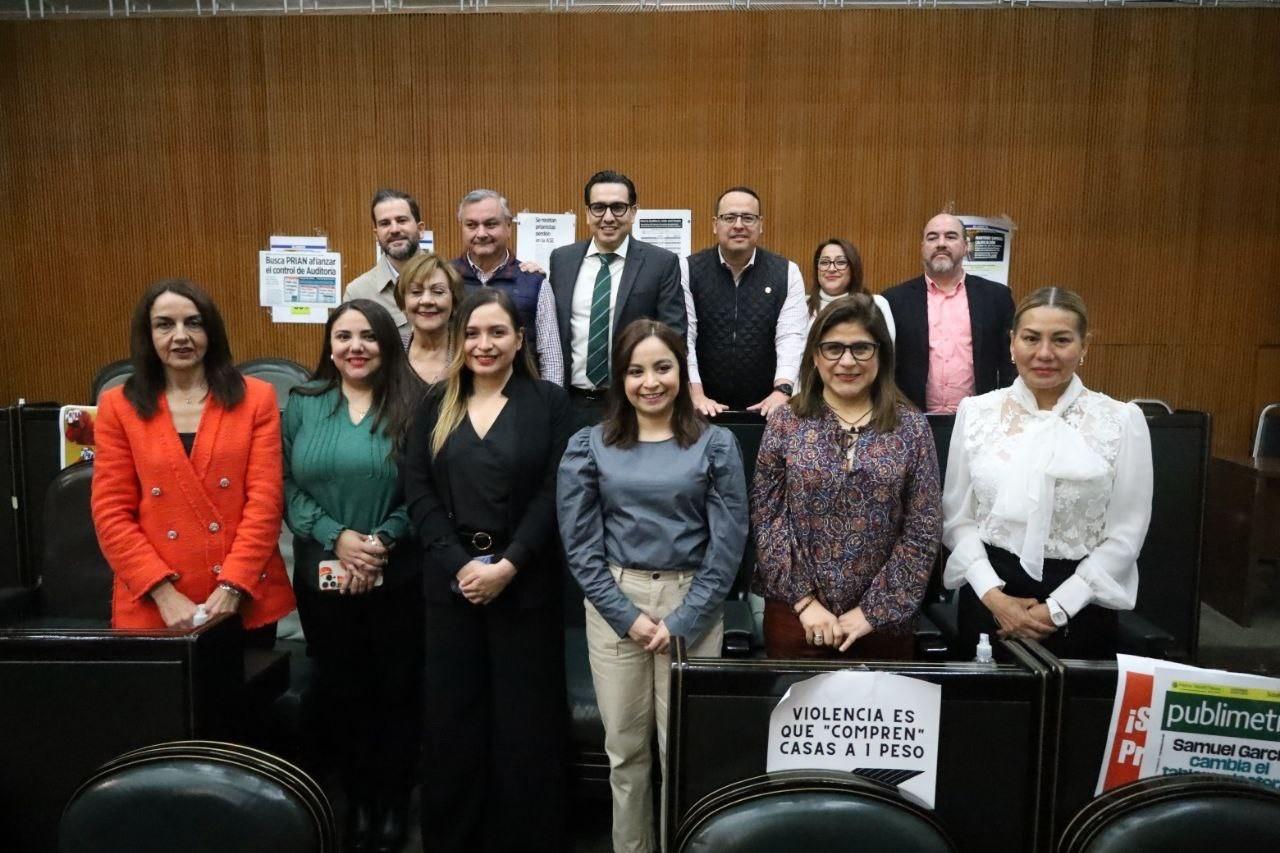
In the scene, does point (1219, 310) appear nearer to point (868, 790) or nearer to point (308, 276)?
point (868, 790)

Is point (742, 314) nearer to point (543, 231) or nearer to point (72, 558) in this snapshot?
point (543, 231)

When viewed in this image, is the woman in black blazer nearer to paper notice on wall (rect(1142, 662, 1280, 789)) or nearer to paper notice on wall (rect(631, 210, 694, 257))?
paper notice on wall (rect(1142, 662, 1280, 789))

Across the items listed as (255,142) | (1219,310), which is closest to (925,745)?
(1219,310)

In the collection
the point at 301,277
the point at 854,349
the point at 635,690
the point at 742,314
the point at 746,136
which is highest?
the point at 746,136

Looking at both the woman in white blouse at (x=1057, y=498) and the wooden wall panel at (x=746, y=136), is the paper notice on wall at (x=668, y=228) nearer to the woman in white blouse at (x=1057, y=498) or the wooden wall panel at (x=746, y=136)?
the wooden wall panel at (x=746, y=136)

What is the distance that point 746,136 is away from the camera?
4656 mm

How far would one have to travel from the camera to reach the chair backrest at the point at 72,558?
2703 millimetres

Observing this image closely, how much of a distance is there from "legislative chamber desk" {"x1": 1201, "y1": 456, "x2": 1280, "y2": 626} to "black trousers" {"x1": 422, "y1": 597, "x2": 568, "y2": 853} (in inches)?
122

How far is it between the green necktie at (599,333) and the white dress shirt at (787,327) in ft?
0.93

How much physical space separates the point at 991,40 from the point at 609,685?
167 inches

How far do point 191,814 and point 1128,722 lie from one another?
151cm

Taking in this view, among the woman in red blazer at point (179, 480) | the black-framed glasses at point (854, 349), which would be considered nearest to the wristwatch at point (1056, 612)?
the black-framed glasses at point (854, 349)

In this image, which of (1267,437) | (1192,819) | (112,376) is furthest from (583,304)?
(1267,437)

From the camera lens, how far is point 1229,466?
3.87 meters
